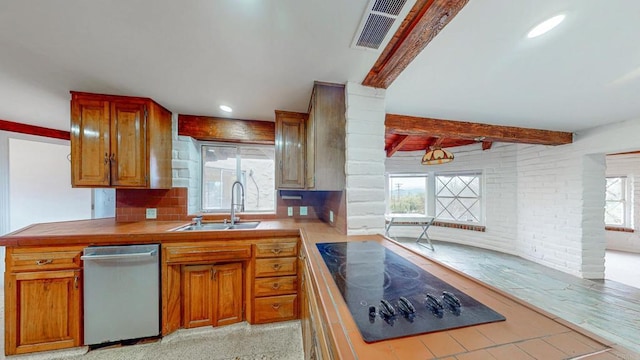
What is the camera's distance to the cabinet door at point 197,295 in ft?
6.18

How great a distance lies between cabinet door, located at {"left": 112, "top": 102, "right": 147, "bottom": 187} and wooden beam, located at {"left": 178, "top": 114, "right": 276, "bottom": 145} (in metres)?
0.46

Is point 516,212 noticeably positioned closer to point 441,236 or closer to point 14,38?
point 441,236

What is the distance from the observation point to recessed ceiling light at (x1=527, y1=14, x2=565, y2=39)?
1154 mm

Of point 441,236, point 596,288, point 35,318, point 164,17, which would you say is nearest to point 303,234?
point 164,17

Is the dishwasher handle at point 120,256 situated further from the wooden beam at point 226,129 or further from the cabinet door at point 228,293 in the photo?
the wooden beam at point 226,129

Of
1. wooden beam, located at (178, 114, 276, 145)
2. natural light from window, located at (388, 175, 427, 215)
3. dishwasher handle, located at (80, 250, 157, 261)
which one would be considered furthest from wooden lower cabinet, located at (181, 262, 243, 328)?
natural light from window, located at (388, 175, 427, 215)

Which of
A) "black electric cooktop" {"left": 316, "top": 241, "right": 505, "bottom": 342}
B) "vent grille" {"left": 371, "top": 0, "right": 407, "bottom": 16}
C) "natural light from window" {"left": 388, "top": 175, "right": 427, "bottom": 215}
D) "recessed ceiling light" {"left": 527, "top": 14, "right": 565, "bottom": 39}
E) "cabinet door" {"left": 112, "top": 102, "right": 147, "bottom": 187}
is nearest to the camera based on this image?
"black electric cooktop" {"left": 316, "top": 241, "right": 505, "bottom": 342}

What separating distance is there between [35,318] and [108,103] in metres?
1.85

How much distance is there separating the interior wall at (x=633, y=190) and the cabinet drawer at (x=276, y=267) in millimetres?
7490

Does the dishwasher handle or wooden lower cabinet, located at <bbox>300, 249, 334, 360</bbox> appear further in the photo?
the dishwasher handle

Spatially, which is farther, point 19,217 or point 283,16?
point 19,217

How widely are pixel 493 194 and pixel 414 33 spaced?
183 inches

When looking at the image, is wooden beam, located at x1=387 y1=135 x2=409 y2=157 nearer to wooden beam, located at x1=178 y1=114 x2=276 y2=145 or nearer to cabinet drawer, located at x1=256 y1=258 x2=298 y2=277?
wooden beam, located at x1=178 y1=114 x2=276 y2=145

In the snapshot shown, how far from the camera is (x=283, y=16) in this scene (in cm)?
111
